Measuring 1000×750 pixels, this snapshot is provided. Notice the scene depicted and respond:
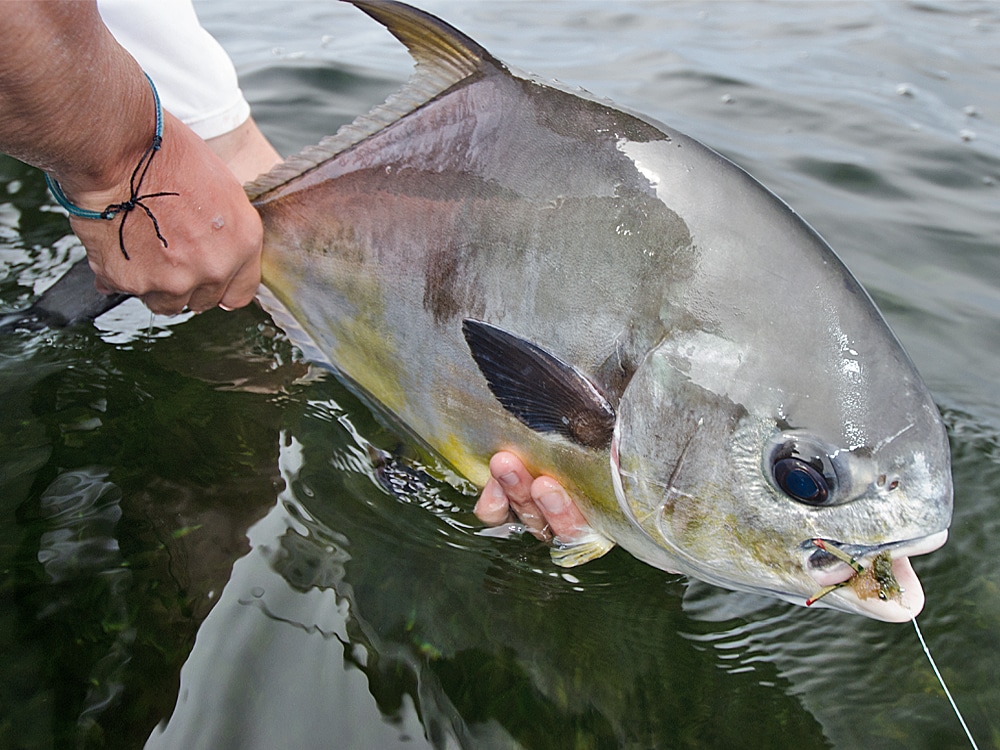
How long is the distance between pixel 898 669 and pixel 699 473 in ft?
3.03

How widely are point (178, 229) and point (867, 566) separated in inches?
74.3

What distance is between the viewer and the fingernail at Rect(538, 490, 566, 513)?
2.09m

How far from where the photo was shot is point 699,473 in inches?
71.1

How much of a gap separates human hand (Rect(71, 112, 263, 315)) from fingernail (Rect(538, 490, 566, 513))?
1099 millimetres

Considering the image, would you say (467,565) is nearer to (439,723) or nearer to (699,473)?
(439,723)

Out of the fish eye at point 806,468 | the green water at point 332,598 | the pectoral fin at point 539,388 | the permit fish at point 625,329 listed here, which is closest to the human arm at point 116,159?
the permit fish at point 625,329

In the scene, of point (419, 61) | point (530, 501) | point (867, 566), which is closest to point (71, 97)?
point (419, 61)

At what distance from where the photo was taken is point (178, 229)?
2.25 m

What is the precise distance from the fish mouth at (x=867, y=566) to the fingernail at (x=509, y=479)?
74 cm

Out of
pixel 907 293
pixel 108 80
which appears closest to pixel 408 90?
pixel 108 80

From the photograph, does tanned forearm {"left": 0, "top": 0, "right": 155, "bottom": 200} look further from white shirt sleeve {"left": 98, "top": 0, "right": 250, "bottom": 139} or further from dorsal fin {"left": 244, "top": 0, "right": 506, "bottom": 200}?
white shirt sleeve {"left": 98, "top": 0, "right": 250, "bottom": 139}

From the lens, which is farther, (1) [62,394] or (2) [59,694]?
(1) [62,394]

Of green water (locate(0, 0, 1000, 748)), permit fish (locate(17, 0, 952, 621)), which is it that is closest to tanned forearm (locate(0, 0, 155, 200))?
permit fish (locate(17, 0, 952, 621))

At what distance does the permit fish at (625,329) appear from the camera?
1.68m
